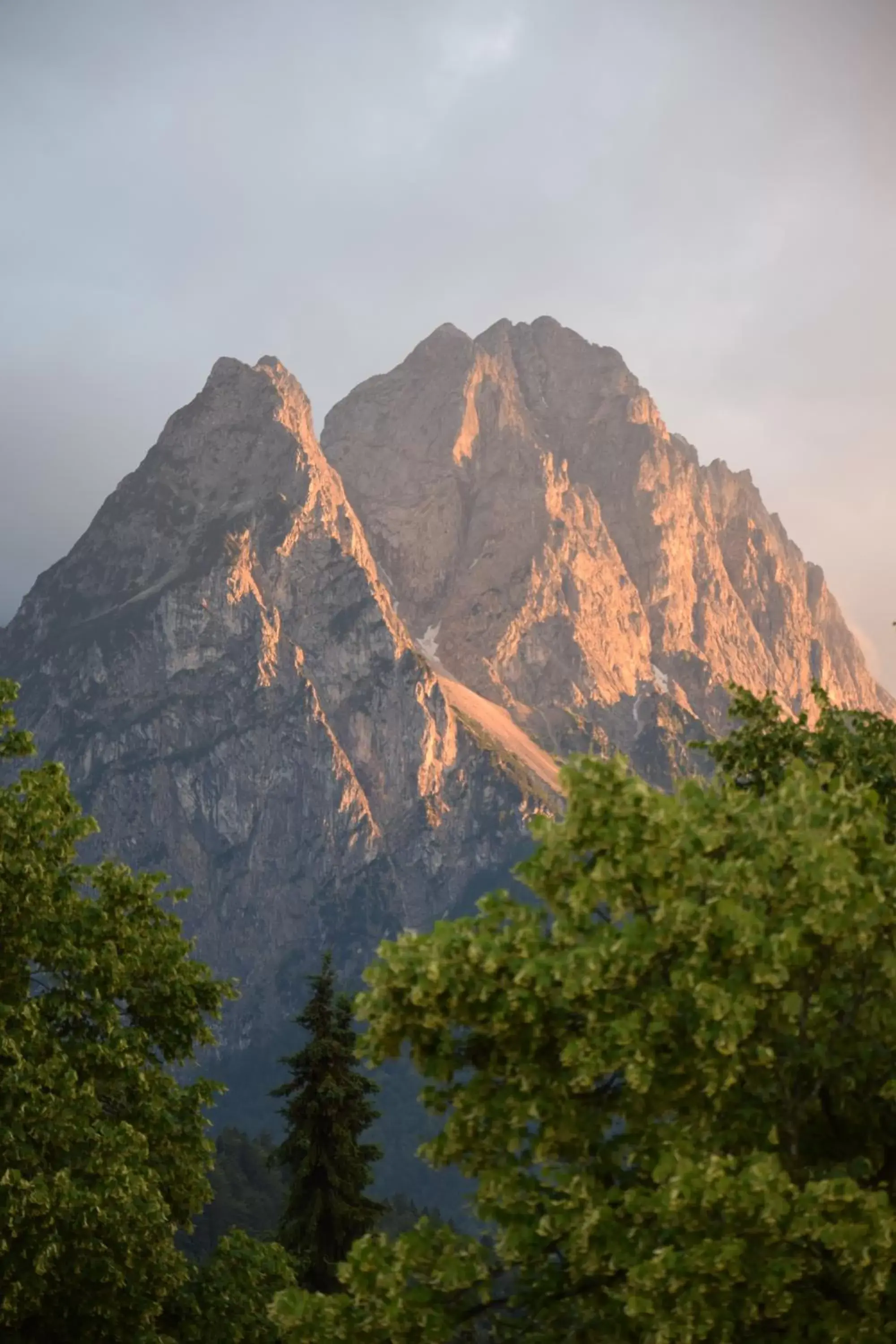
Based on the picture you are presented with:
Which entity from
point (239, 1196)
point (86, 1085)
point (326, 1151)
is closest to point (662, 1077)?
point (86, 1085)

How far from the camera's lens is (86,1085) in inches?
701

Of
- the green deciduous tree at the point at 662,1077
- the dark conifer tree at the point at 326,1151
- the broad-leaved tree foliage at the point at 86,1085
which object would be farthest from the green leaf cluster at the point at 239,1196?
the green deciduous tree at the point at 662,1077

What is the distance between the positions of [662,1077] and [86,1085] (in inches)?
364

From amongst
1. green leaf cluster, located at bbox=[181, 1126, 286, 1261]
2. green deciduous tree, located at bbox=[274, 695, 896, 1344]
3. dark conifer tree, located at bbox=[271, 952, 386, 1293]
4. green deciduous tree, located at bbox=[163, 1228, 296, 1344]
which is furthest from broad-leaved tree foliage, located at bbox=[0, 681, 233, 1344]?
green leaf cluster, located at bbox=[181, 1126, 286, 1261]

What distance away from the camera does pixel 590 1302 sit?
1235cm

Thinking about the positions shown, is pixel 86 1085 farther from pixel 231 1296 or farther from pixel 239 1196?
pixel 239 1196

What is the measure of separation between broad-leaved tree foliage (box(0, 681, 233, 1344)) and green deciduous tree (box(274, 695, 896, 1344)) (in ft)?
17.1

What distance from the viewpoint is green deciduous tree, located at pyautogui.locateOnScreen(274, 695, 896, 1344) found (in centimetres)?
1095

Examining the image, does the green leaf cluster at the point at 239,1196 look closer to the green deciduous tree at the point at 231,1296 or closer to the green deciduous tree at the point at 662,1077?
the green deciduous tree at the point at 231,1296

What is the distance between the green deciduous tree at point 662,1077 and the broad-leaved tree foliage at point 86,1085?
5.20 meters

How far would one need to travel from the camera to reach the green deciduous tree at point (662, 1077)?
1095cm

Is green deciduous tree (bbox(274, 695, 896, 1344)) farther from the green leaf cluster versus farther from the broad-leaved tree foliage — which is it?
the green leaf cluster

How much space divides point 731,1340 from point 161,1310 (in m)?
10.00

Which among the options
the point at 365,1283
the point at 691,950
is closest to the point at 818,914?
the point at 691,950
